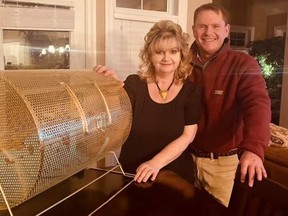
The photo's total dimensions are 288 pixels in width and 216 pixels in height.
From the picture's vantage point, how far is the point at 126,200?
1.01 meters

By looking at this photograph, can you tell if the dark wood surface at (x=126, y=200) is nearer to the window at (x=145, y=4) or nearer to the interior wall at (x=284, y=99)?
the window at (x=145, y=4)

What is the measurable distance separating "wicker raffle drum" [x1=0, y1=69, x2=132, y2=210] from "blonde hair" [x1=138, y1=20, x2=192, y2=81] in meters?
0.41

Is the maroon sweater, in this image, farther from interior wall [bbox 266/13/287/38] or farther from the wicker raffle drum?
interior wall [bbox 266/13/287/38]

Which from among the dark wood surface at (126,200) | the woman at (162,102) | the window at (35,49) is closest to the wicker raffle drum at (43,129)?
the dark wood surface at (126,200)

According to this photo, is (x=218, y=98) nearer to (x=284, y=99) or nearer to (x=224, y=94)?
(x=224, y=94)

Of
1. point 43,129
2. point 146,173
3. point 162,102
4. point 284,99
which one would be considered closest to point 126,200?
point 146,173

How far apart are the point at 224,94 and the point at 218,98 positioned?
0.03m

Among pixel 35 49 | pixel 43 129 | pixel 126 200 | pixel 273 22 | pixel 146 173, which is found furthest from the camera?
pixel 273 22

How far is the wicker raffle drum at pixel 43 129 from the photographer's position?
0.82 meters

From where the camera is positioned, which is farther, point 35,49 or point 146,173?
point 35,49

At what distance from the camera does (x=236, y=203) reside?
2215 millimetres

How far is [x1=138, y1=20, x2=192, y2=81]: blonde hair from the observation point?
1.35 m

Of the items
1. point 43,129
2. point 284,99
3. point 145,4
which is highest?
point 145,4

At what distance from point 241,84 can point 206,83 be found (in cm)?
16
